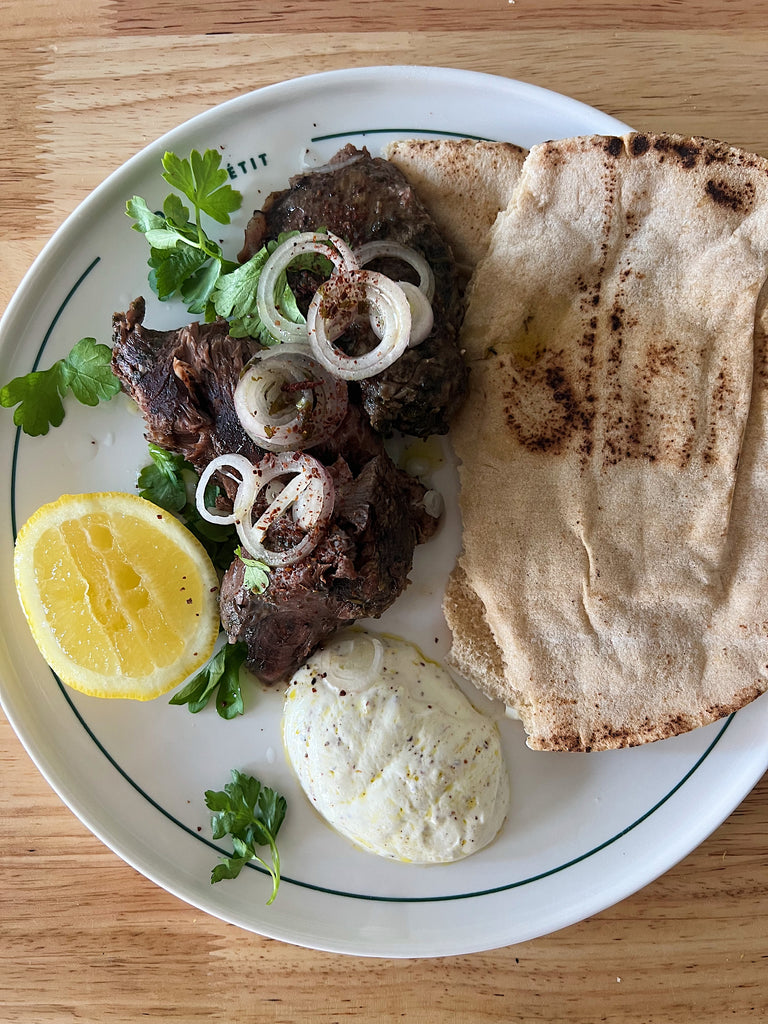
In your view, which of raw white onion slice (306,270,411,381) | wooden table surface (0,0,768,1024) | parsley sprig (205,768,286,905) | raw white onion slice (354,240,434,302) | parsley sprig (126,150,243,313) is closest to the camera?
raw white onion slice (306,270,411,381)

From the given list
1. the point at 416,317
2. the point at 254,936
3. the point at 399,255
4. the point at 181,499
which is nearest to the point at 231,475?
the point at 181,499

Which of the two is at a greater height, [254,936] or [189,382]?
[189,382]

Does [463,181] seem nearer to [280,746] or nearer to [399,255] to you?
[399,255]

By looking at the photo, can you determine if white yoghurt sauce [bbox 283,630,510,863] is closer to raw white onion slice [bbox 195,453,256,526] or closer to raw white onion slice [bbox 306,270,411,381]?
raw white onion slice [bbox 195,453,256,526]

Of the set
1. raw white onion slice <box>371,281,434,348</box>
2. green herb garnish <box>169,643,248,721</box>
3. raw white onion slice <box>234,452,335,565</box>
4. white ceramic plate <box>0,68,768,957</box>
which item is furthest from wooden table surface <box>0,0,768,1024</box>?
raw white onion slice <box>234,452,335,565</box>

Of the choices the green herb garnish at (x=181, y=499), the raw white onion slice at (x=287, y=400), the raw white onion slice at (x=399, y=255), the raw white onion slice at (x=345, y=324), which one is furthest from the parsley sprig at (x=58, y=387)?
the raw white onion slice at (x=399, y=255)
